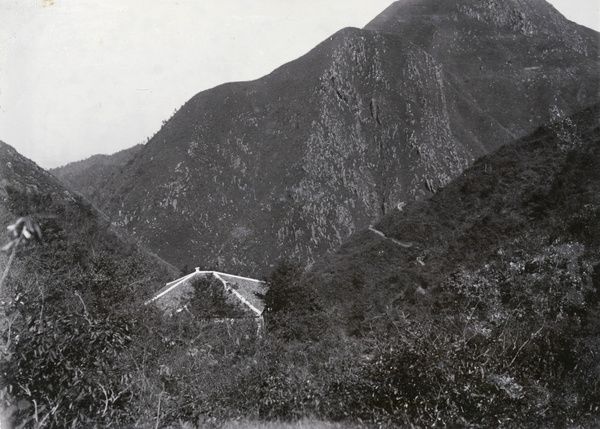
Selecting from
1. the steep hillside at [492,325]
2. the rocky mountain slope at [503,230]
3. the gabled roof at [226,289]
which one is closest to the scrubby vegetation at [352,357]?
the steep hillside at [492,325]

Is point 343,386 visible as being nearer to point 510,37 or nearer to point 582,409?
point 582,409

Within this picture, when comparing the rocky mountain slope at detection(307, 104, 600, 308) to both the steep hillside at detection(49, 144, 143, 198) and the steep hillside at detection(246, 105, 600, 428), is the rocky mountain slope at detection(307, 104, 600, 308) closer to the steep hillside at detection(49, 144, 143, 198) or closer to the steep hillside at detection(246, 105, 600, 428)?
the steep hillside at detection(246, 105, 600, 428)

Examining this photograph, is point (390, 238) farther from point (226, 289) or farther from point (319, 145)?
point (319, 145)

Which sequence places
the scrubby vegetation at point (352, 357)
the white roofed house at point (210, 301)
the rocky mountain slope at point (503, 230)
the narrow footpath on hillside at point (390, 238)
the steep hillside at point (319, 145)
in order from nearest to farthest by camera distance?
the scrubby vegetation at point (352, 357)
the rocky mountain slope at point (503, 230)
the white roofed house at point (210, 301)
the narrow footpath on hillside at point (390, 238)
the steep hillside at point (319, 145)

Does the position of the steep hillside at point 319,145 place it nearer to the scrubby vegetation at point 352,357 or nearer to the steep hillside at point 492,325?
the steep hillside at point 492,325

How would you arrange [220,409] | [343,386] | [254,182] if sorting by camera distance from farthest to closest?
1. [254,182]
2. [343,386]
3. [220,409]

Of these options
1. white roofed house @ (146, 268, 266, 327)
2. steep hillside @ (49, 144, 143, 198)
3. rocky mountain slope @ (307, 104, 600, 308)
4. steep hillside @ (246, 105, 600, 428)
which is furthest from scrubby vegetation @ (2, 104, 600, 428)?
steep hillside @ (49, 144, 143, 198)

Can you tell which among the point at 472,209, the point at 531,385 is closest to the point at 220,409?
the point at 531,385
